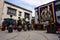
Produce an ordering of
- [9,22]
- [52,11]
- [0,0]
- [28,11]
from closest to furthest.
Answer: [9,22] → [0,0] → [52,11] → [28,11]

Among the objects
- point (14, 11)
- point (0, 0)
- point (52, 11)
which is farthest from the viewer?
point (14, 11)

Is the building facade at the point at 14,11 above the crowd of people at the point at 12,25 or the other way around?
above

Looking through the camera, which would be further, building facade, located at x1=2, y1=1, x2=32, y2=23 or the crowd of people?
building facade, located at x1=2, y1=1, x2=32, y2=23

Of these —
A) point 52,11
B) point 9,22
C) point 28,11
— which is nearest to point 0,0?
point 9,22

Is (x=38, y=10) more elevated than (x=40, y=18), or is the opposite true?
(x=38, y=10)

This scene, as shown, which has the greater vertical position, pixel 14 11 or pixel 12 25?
pixel 14 11

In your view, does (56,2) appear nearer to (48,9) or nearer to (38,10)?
(48,9)

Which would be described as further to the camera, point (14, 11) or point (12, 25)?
point (14, 11)

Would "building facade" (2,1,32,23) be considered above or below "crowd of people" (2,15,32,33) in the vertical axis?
above

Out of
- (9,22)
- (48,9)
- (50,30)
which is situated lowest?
(50,30)

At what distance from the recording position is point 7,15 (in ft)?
65.5

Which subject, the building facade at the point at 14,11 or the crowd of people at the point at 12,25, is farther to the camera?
the building facade at the point at 14,11

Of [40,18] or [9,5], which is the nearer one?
[9,5]

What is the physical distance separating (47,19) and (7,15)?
9247 millimetres
